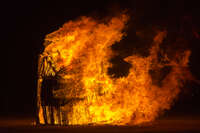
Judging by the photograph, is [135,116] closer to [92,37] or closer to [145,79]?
[145,79]

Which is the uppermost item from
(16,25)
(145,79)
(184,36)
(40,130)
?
(16,25)

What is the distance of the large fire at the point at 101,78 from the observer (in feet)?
75.4

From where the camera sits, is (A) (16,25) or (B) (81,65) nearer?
(B) (81,65)

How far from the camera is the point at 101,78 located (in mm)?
23172

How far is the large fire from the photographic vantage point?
22969 millimetres

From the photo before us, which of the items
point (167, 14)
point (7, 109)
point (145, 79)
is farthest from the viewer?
point (7, 109)

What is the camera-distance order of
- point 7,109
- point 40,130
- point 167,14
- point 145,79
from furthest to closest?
point 7,109 → point 167,14 → point 145,79 → point 40,130

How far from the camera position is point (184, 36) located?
81.8 feet

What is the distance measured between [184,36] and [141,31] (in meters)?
2.31

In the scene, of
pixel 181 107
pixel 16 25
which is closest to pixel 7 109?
pixel 16 25

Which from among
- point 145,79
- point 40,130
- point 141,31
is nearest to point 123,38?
point 141,31

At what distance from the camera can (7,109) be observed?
1394 inches

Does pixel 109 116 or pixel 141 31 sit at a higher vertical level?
pixel 141 31

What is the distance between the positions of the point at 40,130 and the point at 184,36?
8946 mm
